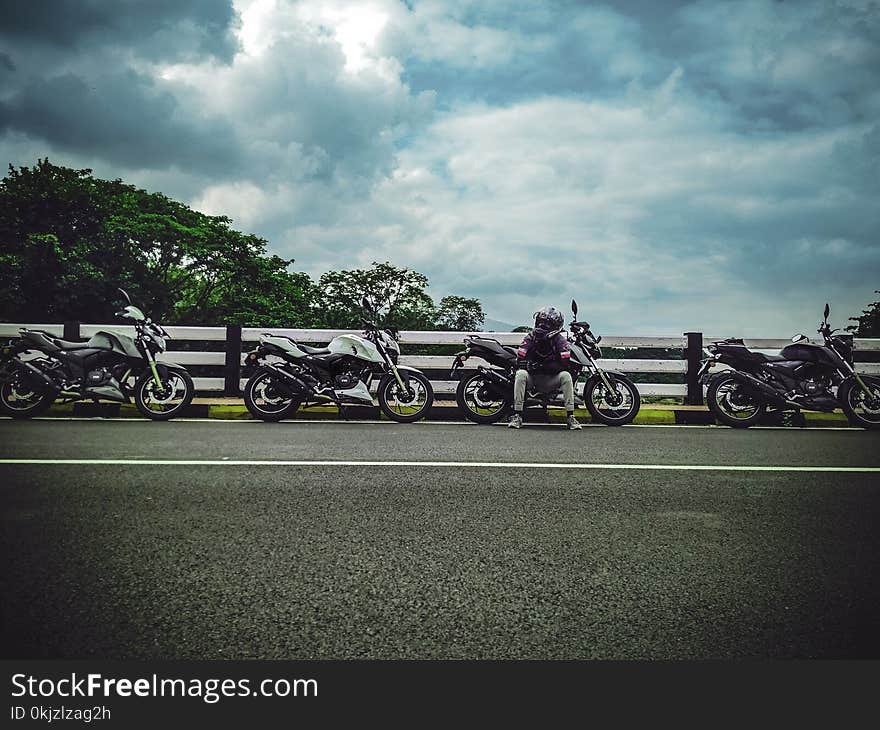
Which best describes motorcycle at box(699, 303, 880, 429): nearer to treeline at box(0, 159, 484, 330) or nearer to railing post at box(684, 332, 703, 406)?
railing post at box(684, 332, 703, 406)

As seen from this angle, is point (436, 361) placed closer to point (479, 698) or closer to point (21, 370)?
point (21, 370)

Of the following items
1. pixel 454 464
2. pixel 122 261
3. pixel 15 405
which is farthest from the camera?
pixel 122 261

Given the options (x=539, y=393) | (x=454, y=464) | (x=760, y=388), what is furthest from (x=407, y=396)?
(x=760, y=388)

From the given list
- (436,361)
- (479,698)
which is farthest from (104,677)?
(436,361)

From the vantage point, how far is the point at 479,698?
1.94 m

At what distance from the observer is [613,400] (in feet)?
31.0

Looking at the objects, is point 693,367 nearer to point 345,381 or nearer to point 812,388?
point 812,388

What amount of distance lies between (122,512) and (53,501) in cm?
59

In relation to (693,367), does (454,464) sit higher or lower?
lower

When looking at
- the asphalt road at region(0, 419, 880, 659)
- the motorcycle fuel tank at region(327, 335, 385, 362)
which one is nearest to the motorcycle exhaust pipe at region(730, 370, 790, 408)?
the asphalt road at region(0, 419, 880, 659)

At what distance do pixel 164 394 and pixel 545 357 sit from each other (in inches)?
209

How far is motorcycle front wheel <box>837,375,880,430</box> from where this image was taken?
9.24 metres

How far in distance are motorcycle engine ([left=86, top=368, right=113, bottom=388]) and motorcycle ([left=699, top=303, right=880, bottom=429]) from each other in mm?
8399

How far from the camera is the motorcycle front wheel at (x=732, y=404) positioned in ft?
30.3
